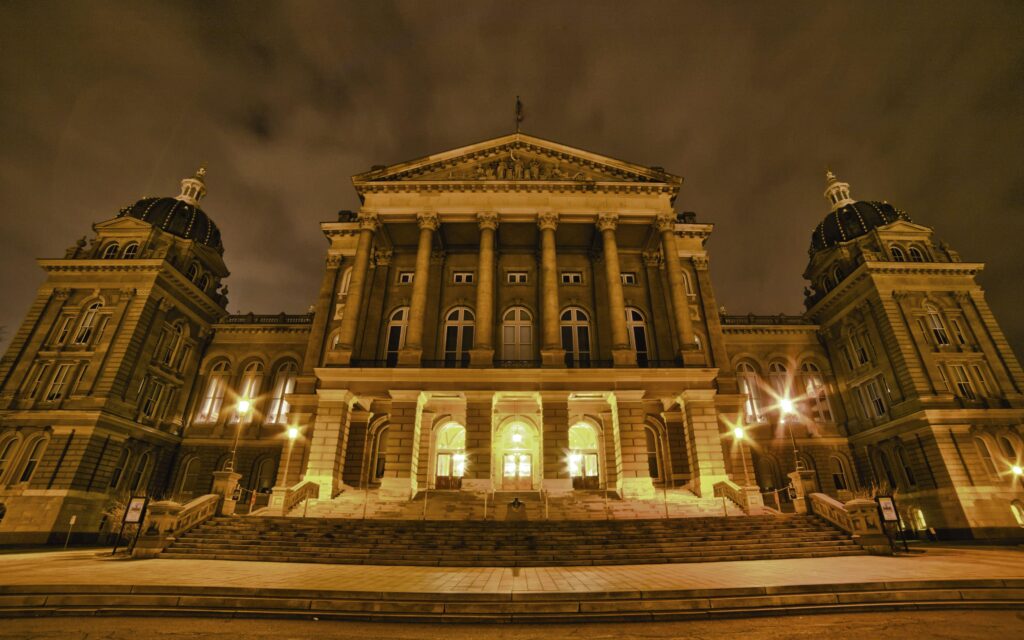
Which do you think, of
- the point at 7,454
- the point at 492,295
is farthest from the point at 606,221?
the point at 7,454

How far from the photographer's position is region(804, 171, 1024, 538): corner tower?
1073 inches

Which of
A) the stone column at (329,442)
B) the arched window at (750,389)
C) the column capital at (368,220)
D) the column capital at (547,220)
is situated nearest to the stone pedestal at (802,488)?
the arched window at (750,389)

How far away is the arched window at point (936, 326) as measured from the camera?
31.9 meters

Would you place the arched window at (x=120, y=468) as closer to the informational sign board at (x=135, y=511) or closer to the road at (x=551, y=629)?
the informational sign board at (x=135, y=511)

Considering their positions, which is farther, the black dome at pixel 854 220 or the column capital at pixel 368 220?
the black dome at pixel 854 220

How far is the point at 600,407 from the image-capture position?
1083 inches

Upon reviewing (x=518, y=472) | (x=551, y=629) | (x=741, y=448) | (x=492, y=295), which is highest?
(x=492, y=295)

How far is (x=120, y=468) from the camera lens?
Result: 29547 mm

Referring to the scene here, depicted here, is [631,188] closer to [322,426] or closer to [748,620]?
[322,426]

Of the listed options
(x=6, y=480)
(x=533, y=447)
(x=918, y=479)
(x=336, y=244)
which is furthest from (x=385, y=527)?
(x=918, y=479)

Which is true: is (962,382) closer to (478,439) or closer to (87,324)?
(478,439)

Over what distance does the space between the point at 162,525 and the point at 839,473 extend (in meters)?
41.1

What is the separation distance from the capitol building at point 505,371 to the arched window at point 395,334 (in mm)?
164

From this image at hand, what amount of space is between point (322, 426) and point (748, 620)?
69.0 ft
